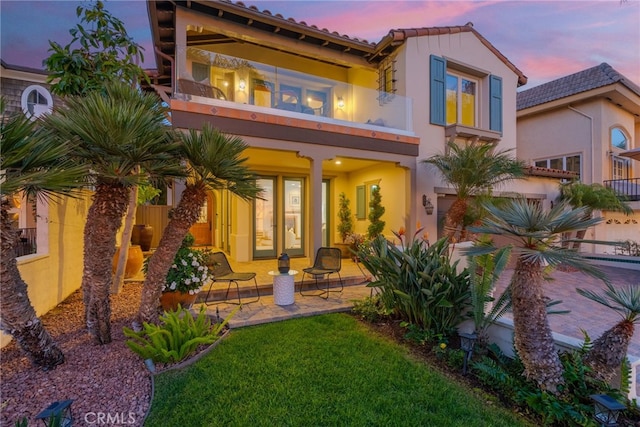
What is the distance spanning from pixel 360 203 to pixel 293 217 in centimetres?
251

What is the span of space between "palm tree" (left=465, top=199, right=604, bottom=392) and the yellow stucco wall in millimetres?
5440

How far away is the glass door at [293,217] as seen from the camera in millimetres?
10000

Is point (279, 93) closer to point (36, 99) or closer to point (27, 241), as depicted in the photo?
point (27, 241)

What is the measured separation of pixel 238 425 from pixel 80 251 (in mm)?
6261

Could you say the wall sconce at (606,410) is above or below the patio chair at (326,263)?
below

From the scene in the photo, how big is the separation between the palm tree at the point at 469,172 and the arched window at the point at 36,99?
43.8 ft

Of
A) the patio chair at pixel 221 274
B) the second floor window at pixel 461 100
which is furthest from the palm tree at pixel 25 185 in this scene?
the second floor window at pixel 461 100

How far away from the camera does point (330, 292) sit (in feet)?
21.7

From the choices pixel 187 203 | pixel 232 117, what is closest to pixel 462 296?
pixel 187 203

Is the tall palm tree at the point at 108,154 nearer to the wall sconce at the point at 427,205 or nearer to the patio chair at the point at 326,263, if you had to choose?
the patio chair at the point at 326,263

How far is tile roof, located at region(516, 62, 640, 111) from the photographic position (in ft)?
39.6

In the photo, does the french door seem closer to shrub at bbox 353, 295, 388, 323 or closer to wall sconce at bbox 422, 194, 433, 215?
wall sconce at bbox 422, 194, 433, 215

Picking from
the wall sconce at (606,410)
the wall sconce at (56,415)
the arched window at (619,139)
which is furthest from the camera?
the arched window at (619,139)

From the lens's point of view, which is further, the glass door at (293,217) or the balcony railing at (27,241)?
the glass door at (293,217)
